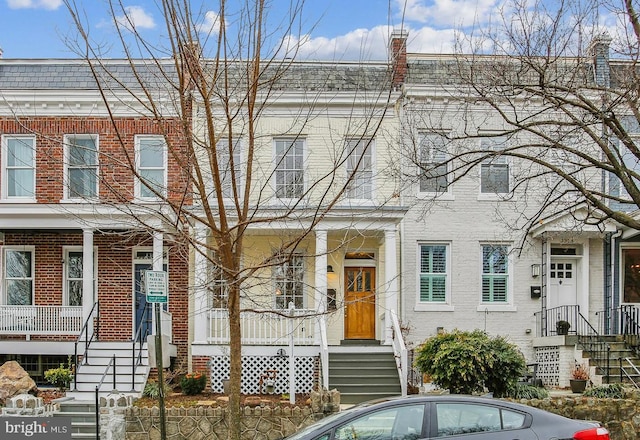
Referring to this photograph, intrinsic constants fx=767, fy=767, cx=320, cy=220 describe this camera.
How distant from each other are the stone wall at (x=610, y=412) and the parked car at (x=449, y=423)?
3979 millimetres

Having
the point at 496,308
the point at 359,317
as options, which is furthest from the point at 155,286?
the point at 496,308

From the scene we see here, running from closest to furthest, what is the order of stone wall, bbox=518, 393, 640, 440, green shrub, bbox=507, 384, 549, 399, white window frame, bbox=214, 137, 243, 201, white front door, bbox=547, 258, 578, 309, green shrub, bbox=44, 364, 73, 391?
white window frame, bbox=214, 137, 243, 201
stone wall, bbox=518, 393, 640, 440
green shrub, bbox=507, 384, 549, 399
green shrub, bbox=44, 364, 73, 391
white front door, bbox=547, 258, 578, 309

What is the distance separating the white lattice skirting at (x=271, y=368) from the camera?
17.5 meters

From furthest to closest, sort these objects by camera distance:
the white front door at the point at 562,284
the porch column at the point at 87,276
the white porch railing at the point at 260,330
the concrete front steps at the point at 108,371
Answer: the white front door at the point at 562,284 < the porch column at the point at 87,276 < the white porch railing at the point at 260,330 < the concrete front steps at the point at 108,371

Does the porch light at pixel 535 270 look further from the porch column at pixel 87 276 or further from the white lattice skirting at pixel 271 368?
the porch column at pixel 87 276

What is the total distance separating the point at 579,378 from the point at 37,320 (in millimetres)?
12794

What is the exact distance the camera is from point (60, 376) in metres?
17.6

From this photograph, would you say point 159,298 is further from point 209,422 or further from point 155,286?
point 209,422

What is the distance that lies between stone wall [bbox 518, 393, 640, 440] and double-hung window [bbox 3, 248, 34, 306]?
13.4 metres

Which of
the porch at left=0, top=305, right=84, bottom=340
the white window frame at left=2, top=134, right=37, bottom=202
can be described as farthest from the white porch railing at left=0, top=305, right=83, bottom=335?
the white window frame at left=2, top=134, right=37, bottom=202

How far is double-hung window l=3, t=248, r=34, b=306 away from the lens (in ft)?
64.5

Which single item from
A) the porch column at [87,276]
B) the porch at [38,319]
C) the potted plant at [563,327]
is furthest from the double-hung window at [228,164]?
the potted plant at [563,327]

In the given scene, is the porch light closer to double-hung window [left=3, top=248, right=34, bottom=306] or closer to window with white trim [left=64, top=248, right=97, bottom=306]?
window with white trim [left=64, top=248, right=97, bottom=306]

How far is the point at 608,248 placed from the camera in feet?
65.0
